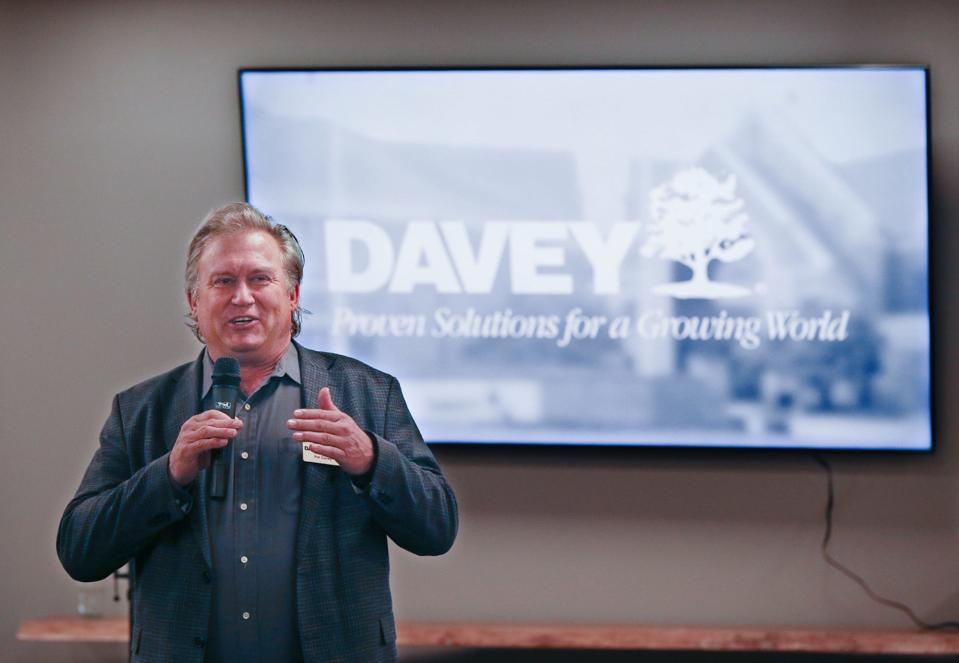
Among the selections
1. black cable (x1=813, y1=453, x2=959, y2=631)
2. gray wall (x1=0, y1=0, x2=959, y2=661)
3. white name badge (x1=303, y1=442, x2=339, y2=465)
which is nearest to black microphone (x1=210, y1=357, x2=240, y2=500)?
white name badge (x1=303, y1=442, x2=339, y2=465)

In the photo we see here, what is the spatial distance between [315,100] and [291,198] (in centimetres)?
34

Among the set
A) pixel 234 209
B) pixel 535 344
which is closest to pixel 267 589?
pixel 234 209

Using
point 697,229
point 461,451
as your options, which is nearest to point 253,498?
point 461,451

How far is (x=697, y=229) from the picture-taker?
133 inches

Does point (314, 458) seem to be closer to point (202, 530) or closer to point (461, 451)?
point (202, 530)

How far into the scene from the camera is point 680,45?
3477 millimetres

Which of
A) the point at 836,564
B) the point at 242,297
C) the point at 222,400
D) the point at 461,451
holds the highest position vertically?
the point at 242,297

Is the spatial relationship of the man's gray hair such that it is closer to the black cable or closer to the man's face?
the man's face

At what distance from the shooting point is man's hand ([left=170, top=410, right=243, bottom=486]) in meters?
1.63

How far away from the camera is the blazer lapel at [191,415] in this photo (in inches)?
68.8

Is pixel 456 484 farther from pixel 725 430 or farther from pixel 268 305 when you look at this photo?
pixel 268 305

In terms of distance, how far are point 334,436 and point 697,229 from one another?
203 cm

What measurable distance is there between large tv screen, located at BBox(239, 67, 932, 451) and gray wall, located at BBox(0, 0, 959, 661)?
0.15 m

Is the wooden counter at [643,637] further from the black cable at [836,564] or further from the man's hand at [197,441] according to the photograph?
the man's hand at [197,441]
